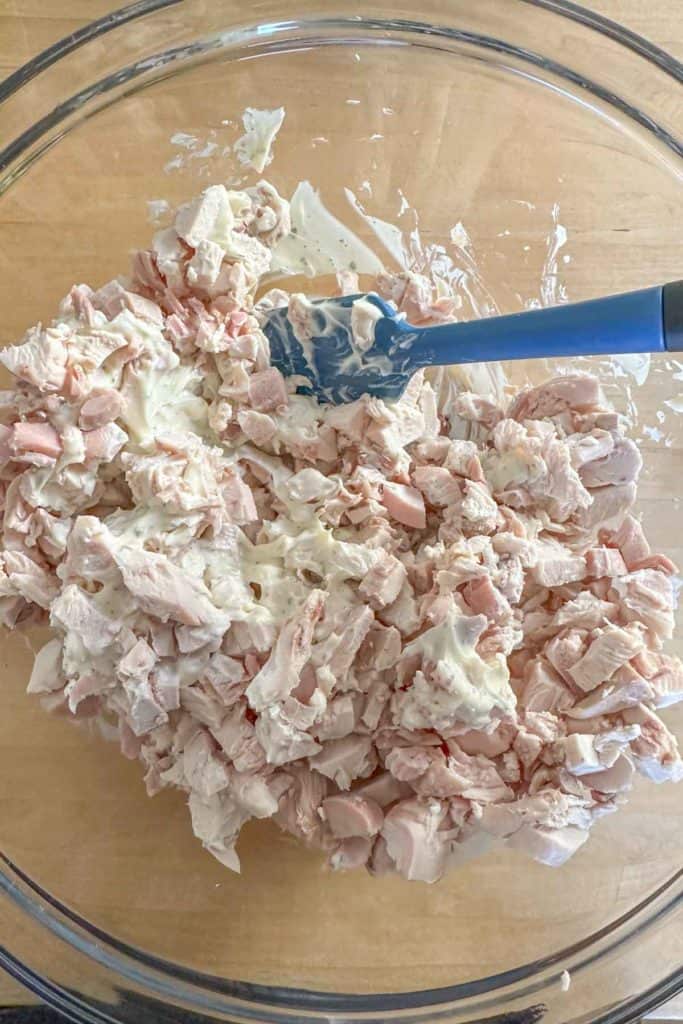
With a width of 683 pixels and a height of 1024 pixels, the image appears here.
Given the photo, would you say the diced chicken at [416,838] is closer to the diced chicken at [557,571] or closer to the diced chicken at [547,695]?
the diced chicken at [547,695]

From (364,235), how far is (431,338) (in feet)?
1.19

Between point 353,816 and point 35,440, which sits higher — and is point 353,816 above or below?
below

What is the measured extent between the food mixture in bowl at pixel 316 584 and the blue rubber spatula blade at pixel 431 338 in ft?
0.09

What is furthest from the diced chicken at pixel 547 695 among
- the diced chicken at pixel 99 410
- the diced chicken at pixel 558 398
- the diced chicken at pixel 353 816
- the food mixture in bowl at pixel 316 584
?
the diced chicken at pixel 99 410

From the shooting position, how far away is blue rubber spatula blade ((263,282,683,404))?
0.84 metres

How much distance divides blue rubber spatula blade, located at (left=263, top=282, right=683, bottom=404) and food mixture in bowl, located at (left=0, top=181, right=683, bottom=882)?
3 cm

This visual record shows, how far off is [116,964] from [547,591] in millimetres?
746

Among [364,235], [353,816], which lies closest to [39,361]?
[364,235]

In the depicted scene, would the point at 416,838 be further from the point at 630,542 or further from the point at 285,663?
the point at 630,542

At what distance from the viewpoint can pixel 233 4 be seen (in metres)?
1.22

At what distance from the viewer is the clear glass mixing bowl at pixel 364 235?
1.10m

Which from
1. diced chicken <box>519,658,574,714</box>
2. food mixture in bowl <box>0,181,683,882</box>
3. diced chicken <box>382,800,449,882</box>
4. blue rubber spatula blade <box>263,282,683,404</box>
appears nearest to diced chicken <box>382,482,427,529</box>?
food mixture in bowl <box>0,181,683,882</box>

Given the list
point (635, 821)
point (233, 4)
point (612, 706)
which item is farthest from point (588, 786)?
point (233, 4)

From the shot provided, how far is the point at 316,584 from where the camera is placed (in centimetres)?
109
